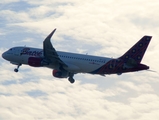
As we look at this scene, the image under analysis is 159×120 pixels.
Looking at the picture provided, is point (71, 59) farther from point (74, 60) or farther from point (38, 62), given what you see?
point (38, 62)

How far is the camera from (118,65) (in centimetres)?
Answer: 8481

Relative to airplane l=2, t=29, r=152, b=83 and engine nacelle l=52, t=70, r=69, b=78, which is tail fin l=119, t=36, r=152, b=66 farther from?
engine nacelle l=52, t=70, r=69, b=78

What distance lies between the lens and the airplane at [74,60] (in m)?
83.7

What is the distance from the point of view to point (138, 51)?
8456 centimetres

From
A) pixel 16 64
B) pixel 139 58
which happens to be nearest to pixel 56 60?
pixel 16 64

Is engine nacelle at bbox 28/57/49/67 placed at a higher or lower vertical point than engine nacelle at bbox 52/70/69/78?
higher

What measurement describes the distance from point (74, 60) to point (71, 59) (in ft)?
2.87

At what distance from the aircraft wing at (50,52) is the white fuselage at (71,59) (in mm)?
2072

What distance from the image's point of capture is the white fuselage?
8738 cm

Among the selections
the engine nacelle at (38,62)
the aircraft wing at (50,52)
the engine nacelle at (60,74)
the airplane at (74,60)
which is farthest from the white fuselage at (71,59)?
the engine nacelle at (38,62)

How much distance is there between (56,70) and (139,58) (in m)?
19.9

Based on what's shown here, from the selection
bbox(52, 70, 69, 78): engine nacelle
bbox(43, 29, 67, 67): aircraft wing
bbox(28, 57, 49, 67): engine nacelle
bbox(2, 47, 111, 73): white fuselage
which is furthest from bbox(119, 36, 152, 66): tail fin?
bbox(28, 57, 49, 67): engine nacelle

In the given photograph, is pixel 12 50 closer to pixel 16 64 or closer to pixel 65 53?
pixel 16 64

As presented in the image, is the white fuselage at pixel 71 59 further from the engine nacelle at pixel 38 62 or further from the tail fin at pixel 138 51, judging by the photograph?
the tail fin at pixel 138 51
